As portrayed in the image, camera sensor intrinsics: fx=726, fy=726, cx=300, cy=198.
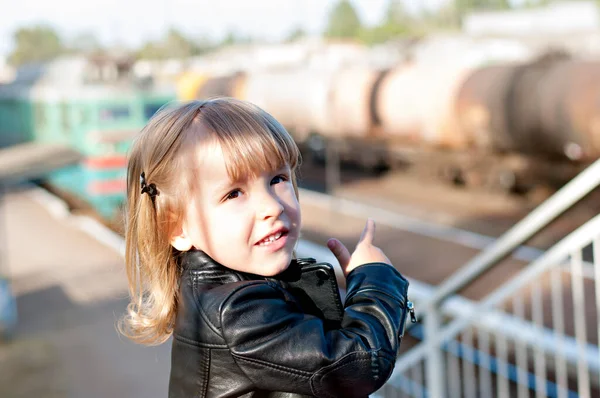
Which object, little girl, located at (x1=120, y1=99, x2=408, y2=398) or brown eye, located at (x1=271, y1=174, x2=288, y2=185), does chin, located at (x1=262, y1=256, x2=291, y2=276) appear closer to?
little girl, located at (x1=120, y1=99, x2=408, y2=398)

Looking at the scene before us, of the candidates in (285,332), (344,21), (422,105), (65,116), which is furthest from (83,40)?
(285,332)

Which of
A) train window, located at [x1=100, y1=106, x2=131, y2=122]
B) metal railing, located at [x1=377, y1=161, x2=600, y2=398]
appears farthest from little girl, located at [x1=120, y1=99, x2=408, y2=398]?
train window, located at [x1=100, y1=106, x2=131, y2=122]

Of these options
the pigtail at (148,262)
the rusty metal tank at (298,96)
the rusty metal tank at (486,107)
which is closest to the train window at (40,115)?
the rusty metal tank at (298,96)

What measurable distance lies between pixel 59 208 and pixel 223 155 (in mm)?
15833

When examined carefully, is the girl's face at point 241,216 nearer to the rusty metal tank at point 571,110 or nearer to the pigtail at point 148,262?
the pigtail at point 148,262

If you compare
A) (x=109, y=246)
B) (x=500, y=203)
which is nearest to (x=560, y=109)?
(x=500, y=203)

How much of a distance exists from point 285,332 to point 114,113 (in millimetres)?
14059

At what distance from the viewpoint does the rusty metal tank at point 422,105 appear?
17.1 metres

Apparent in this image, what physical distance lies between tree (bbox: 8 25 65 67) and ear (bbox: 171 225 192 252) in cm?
6696

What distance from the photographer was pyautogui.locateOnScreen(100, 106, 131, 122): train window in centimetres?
1474

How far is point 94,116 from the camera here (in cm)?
1464

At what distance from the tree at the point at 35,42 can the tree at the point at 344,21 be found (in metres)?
30.5

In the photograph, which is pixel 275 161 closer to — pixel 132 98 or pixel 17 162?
pixel 17 162

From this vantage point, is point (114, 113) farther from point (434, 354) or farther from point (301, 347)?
point (301, 347)
